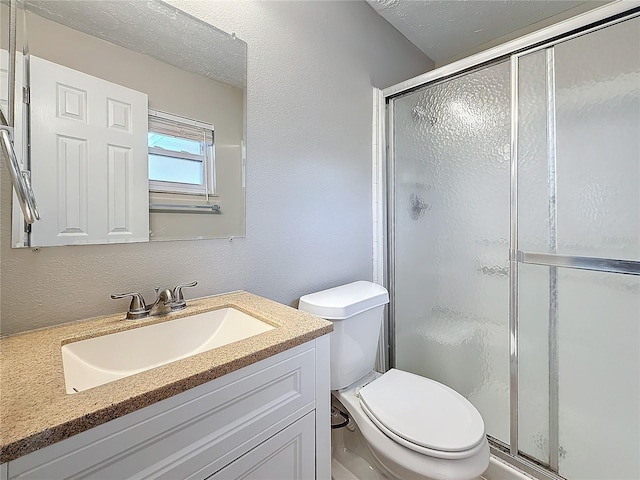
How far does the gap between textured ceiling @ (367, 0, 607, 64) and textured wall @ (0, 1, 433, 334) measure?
13cm

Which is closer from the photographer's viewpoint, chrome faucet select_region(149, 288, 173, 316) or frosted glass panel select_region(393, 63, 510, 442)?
chrome faucet select_region(149, 288, 173, 316)

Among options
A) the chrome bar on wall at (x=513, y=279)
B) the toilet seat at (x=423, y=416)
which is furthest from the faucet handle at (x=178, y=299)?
the chrome bar on wall at (x=513, y=279)

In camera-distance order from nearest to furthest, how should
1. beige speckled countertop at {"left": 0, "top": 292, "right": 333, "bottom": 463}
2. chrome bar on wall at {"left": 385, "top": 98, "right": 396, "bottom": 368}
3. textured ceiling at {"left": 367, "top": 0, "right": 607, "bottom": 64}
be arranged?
beige speckled countertop at {"left": 0, "top": 292, "right": 333, "bottom": 463}
textured ceiling at {"left": 367, "top": 0, "right": 607, "bottom": 64}
chrome bar on wall at {"left": 385, "top": 98, "right": 396, "bottom": 368}

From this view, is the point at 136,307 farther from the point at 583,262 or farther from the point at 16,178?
the point at 583,262

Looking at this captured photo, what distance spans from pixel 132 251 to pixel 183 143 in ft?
1.35

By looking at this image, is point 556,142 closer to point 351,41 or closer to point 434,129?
point 434,129

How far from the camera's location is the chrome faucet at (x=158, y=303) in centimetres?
91

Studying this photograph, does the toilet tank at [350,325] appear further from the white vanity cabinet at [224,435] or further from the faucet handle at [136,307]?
the faucet handle at [136,307]

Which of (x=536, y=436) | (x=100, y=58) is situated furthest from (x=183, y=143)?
(x=536, y=436)

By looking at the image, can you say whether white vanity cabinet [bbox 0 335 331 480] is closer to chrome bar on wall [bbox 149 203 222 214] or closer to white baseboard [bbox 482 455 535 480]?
chrome bar on wall [bbox 149 203 222 214]

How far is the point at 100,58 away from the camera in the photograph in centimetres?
90

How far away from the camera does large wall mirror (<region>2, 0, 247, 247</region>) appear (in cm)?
81

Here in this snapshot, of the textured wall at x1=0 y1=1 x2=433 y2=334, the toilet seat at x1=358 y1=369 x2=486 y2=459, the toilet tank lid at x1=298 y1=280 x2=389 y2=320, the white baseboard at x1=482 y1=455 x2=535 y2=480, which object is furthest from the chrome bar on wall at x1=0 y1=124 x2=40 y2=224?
the white baseboard at x1=482 y1=455 x2=535 y2=480

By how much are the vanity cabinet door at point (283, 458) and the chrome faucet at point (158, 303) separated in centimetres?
49
